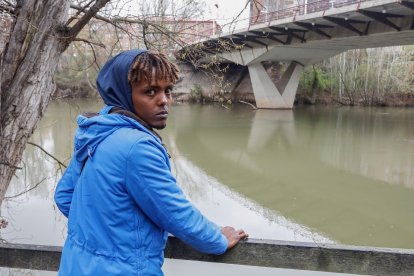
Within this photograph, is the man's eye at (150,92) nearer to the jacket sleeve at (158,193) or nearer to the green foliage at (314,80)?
the jacket sleeve at (158,193)

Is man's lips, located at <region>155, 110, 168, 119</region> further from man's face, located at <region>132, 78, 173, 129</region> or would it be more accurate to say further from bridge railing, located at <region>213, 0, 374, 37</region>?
bridge railing, located at <region>213, 0, 374, 37</region>

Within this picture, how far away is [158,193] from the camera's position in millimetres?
1188

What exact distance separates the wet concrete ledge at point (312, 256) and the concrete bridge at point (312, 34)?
8.62 m

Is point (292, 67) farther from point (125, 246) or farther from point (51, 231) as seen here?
point (125, 246)

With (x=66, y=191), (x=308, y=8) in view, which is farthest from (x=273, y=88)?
(x=66, y=191)

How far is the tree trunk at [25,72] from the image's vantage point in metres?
2.30

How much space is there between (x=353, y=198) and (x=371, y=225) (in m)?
1.31

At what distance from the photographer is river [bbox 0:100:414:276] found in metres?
5.85

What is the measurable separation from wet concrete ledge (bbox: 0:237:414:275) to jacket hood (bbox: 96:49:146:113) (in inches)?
21.0

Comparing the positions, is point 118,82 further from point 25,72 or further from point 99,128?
point 25,72

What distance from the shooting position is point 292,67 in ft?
88.1

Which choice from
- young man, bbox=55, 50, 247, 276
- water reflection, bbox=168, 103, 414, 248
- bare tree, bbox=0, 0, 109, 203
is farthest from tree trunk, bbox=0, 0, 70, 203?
water reflection, bbox=168, 103, 414, 248

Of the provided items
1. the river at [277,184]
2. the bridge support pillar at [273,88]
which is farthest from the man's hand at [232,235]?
the bridge support pillar at [273,88]

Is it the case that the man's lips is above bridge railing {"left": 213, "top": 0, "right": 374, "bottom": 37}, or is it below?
below
